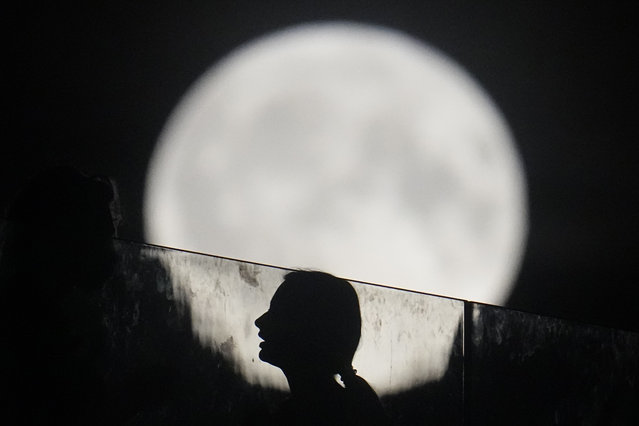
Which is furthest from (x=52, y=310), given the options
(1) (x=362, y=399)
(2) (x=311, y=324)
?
(1) (x=362, y=399)

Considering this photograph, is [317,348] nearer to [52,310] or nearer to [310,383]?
[310,383]

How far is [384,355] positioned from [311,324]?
163 mm

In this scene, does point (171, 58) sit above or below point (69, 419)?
above

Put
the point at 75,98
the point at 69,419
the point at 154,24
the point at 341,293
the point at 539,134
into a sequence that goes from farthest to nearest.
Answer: the point at 539,134
the point at 154,24
the point at 75,98
the point at 341,293
the point at 69,419

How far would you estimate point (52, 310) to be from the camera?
Result: 33.8 inches

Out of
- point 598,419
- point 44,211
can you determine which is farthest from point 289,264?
point 598,419

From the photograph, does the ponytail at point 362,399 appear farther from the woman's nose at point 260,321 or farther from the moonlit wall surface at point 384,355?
the woman's nose at point 260,321

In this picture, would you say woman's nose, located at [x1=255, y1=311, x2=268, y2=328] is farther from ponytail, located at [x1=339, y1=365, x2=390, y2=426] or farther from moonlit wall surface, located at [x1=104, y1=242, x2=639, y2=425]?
ponytail, located at [x1=339, y1=365, x2=390, y2=426]

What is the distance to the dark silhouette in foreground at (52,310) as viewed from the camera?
82 cm

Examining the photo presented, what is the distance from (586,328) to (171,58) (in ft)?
3.86

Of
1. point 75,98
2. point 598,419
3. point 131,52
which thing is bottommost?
point 598,419

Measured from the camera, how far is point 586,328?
1.36m

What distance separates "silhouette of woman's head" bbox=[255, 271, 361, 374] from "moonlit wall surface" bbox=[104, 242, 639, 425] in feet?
0.07

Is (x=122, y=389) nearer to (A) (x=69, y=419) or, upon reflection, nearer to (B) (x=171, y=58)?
(A) (x=69, y=419)
